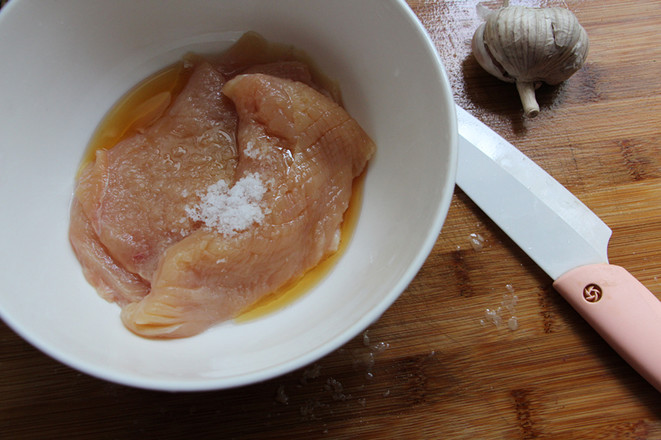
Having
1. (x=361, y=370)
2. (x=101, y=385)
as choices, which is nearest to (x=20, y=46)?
(x=101, y=385)

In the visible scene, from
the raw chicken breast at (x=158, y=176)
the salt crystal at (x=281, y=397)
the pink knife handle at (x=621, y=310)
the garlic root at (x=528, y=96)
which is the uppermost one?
the raw chicken breast at (x=158, y=176)

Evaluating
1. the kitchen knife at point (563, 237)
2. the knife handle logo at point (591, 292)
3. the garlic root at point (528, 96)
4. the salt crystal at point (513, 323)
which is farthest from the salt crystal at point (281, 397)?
the garlic root at point (528, 96)

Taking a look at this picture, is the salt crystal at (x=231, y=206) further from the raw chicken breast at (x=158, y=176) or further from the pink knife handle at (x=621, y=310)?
the pink knife handle at (x=621, y=310)

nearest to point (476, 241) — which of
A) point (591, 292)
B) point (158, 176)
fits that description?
point (591, 292)

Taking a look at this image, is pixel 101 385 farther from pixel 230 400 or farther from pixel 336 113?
pixel 336 113

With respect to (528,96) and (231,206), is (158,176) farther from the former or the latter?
(528,96)
